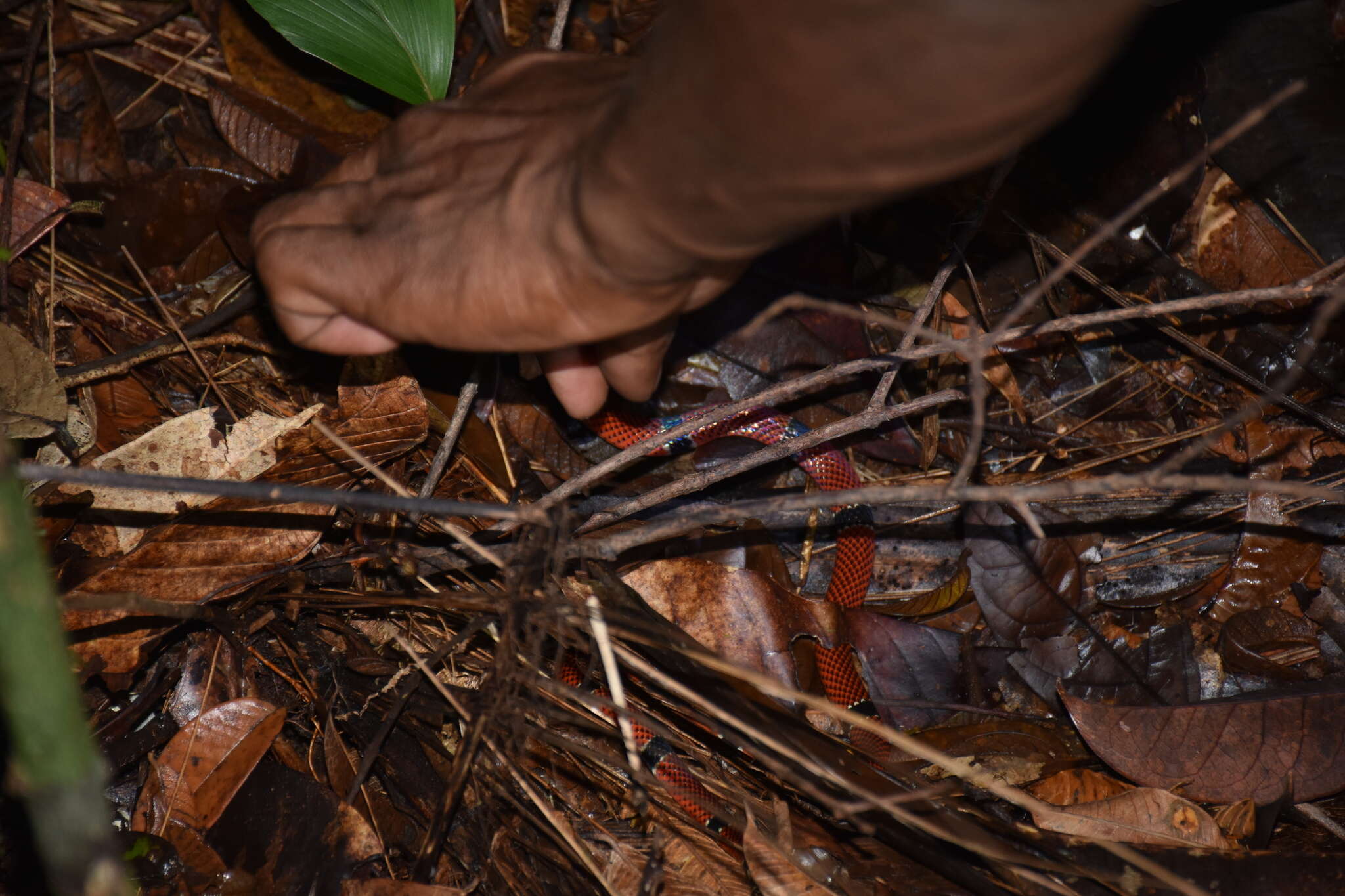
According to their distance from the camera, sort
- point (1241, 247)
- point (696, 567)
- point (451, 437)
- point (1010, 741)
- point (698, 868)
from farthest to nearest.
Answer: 1. point (1241, 247)
2. point (1010, 741)
3. point (696, 567)
4. point (451, 437)
5. point (698, 868)

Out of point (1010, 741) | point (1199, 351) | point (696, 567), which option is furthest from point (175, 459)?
point (1199, 351)

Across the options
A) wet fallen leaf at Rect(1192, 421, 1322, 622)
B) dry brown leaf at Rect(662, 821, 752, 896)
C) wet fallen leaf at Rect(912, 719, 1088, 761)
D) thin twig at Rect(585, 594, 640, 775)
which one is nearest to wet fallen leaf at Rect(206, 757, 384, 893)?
dry brown leaf at Rect(662, 821, 752, 896)

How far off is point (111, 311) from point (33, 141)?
932 mm

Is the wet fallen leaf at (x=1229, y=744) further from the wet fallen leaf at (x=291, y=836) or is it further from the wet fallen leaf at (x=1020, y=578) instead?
the wet fallen leaf at (x=291, y=836)

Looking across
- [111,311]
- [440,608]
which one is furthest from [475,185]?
[111,311]

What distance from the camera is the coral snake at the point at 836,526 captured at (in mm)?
2846

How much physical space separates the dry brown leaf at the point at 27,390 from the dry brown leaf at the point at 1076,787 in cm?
312

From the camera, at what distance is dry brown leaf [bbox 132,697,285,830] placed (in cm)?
220

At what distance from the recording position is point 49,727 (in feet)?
2.87

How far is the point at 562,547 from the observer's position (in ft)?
5.50

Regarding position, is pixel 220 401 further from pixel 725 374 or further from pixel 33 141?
pixel 725 374

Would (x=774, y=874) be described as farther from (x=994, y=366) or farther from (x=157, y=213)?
(x=157, y=213)

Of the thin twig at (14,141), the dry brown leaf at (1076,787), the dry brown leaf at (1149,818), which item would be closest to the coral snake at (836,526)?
the dry brown leaf at (1076,787)

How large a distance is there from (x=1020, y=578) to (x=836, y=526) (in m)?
0.67
